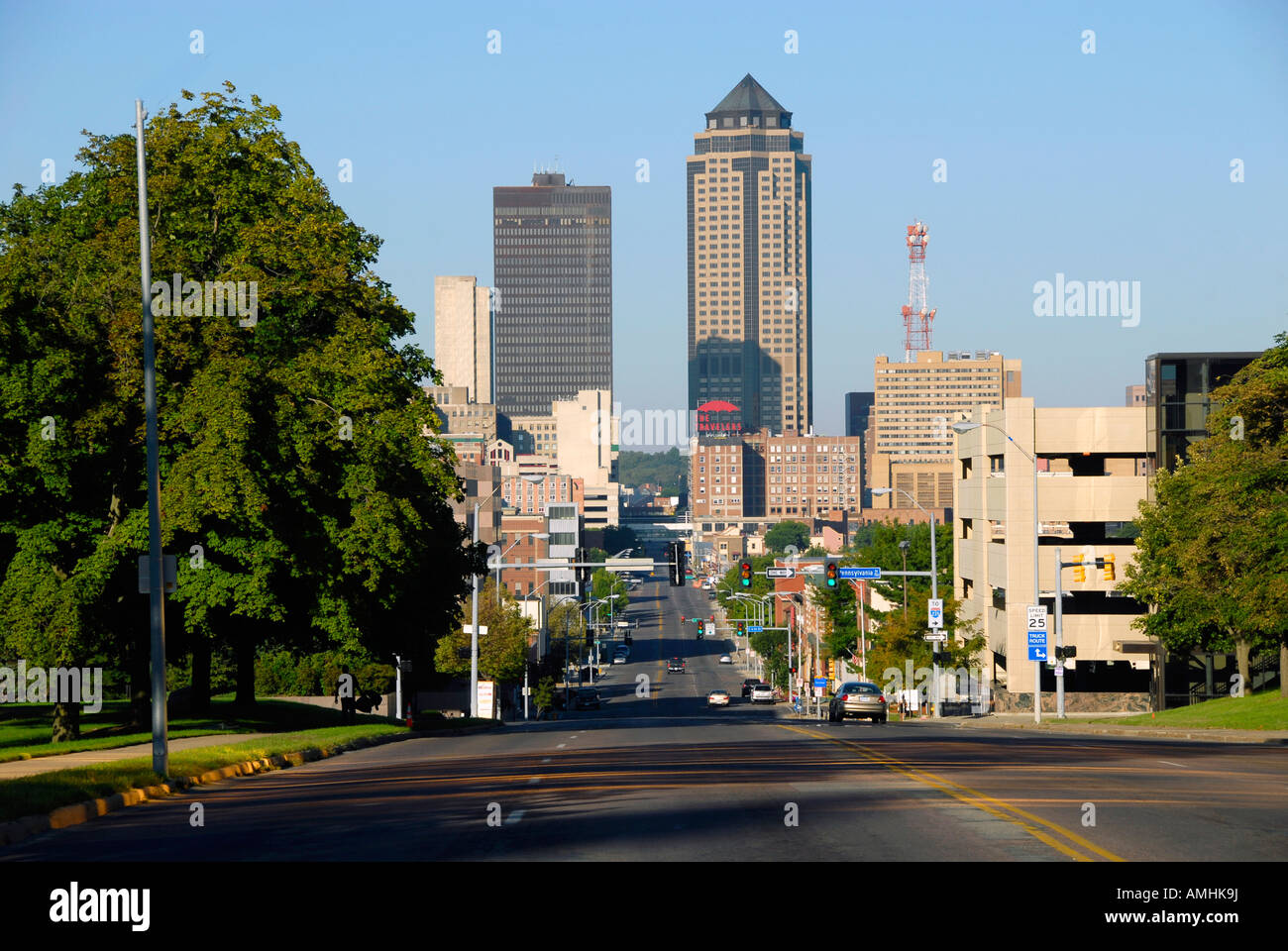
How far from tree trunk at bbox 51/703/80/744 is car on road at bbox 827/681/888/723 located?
2518 cm

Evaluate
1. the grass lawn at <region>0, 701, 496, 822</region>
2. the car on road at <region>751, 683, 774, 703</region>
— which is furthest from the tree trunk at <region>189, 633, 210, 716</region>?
the car on road at <region>751, 683, 774, 703</region>

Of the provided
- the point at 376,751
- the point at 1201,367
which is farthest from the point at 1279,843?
the point at 1201,367

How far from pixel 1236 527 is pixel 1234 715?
27.9 feet

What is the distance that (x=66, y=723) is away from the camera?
3422 cm

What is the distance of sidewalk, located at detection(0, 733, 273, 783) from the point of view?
Result: 24.5 meters

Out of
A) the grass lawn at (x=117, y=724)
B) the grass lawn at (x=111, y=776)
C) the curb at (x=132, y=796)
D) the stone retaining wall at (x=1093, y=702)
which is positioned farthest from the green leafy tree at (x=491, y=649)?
the grass lawn at (x=111, y=776)

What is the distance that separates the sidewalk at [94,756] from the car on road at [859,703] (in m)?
22.0

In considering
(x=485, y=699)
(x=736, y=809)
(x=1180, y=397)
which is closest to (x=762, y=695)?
(x=485, y=699)

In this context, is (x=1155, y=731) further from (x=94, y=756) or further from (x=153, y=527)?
(x=153, y=527)

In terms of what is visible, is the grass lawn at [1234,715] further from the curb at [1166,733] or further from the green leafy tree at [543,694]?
the green leafy tree at [543,694]

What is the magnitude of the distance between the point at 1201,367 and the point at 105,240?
5220 centimetres

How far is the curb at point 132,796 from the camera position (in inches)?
648

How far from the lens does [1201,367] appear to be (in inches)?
2783
